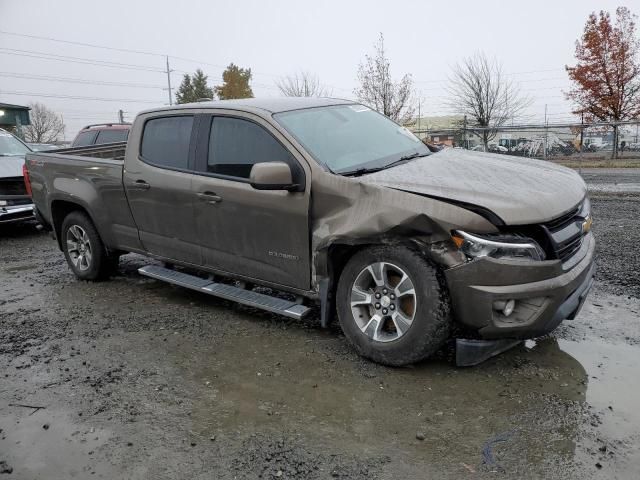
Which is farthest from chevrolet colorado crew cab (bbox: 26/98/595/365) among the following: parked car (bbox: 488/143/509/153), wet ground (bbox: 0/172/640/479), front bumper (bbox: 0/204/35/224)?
parked car (bbox: 488/143/509/153)

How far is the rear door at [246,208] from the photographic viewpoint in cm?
408

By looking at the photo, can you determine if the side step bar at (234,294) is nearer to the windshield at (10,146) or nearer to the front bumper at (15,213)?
the front bumper at (15,213)

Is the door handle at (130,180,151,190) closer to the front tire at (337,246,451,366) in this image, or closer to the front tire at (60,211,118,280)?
the front tire at (60,211,118,280)

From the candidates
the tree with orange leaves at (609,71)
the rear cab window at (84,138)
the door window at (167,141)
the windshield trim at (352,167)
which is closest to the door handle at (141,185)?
the door window at (167,141)

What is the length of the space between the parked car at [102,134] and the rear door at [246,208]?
914cm

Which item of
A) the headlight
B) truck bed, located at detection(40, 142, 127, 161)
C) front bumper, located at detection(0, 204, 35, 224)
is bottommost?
front bumper, located at detection(0, 204, 35, 224)

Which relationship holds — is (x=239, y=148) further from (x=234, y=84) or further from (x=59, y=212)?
(x=234, y=84)

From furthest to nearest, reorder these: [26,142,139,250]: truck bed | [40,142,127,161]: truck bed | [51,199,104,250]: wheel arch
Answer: [40,142,127,161]: truck bed
[51,199,104,250]: wheel arch
[26,142,139,250]: truck bed

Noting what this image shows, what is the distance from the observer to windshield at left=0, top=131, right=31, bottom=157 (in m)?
10.2

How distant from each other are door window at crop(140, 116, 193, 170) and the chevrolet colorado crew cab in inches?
0.6

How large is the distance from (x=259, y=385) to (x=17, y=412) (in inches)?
57.9

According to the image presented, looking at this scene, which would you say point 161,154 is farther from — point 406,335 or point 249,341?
point 406,335

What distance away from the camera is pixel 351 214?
12.3ft

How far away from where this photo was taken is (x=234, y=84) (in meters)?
47.4
